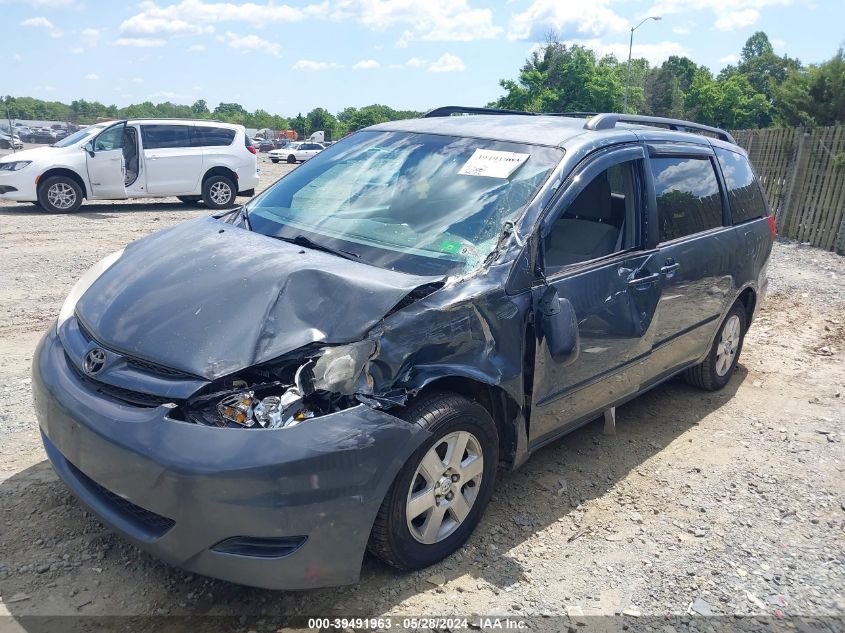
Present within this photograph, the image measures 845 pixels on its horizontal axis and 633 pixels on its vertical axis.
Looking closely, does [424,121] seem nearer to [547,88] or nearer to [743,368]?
[743,368]

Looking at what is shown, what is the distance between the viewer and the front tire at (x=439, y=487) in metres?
2.64

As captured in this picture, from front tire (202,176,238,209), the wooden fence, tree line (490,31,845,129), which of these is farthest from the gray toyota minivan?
tree line (490,31,845,129)

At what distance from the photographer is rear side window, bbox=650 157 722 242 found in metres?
4.10

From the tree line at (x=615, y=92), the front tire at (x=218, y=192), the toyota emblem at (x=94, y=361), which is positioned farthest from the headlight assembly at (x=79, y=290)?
the tree line at (x=615, y=92)

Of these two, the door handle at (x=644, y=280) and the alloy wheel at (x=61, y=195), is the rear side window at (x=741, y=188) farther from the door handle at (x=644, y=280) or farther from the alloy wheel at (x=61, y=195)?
the alloy wheel at (x=61, y=195)

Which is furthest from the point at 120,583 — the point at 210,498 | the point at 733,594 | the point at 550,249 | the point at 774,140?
the point at 774,140

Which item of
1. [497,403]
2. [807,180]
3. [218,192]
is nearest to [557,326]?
[497,403]

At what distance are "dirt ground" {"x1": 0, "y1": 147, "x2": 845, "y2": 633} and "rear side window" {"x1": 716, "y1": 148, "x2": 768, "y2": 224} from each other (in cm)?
A: 140

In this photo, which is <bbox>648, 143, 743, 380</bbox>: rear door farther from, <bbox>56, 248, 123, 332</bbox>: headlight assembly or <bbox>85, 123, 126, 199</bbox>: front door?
<bbox>85, 123, 126, 199</bbox>: front door

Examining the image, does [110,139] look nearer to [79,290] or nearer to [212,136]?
[212,136]

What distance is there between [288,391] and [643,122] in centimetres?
320

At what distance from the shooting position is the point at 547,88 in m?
58.4

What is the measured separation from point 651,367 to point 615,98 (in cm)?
5952

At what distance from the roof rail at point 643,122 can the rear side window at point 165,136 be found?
10929 mm
